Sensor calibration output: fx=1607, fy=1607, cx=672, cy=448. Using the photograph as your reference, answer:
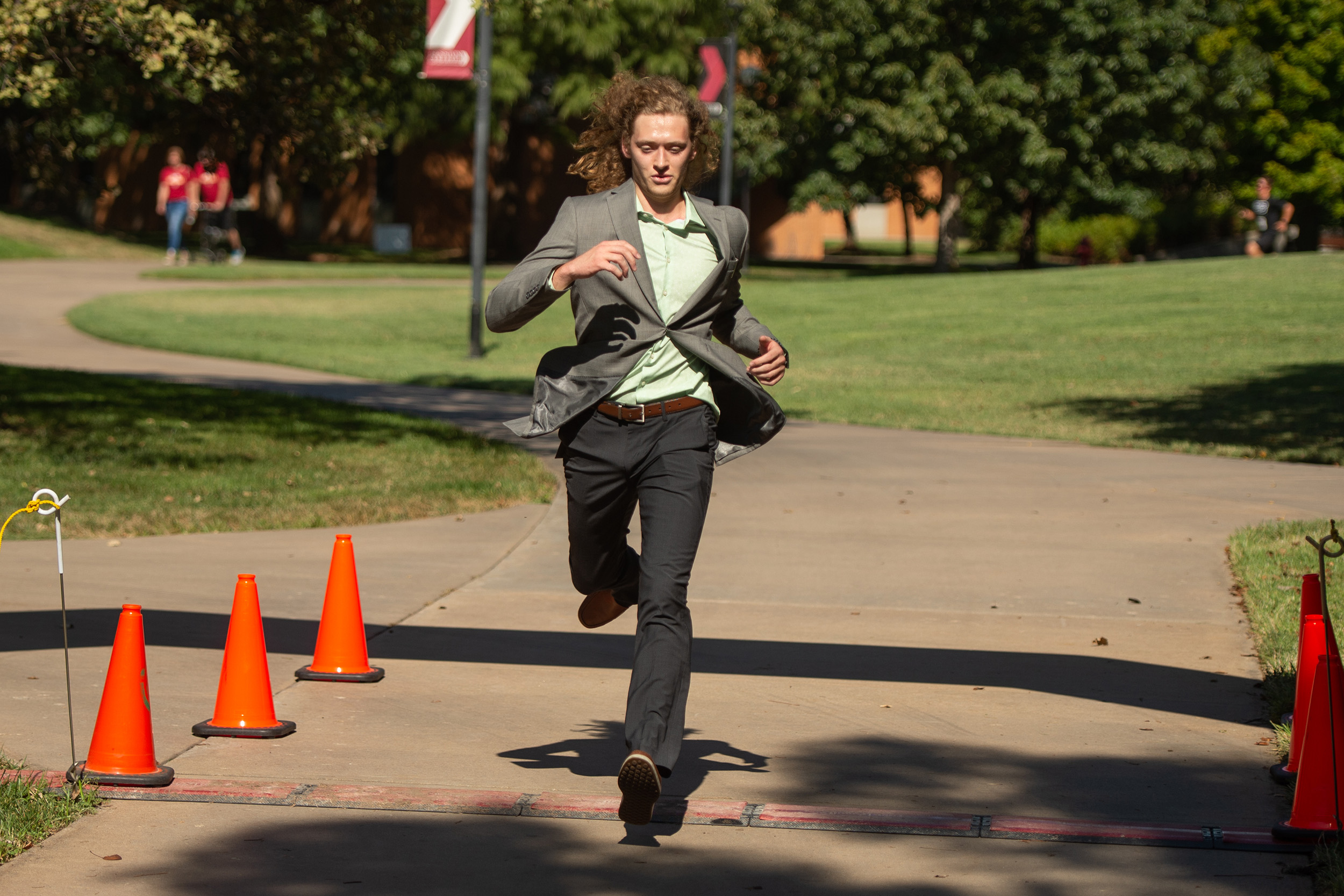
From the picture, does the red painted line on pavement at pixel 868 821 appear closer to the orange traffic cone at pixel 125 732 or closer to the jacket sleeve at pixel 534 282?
the jacket sleeve at pixel 534 282

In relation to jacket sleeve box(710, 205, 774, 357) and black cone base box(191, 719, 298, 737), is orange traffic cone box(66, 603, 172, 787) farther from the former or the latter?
jacket sleeve box(710, 205, 774, 357)

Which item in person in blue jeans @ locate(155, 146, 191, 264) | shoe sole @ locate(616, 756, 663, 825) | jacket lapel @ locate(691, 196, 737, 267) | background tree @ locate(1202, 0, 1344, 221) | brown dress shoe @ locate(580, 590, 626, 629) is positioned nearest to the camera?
shoe sole @ locate(616, 756, 663, 825)

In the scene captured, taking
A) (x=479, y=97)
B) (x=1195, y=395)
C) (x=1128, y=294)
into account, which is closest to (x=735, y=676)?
(x=1195, y=395)

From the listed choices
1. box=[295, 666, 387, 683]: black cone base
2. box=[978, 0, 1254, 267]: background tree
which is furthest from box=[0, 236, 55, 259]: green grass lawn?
box=[295, 666, 387, 683]: black cone base

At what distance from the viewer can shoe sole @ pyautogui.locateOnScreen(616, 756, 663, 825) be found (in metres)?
4.16

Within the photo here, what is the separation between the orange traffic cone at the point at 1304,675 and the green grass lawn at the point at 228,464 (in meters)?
6.22

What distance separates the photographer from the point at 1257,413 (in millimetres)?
15609

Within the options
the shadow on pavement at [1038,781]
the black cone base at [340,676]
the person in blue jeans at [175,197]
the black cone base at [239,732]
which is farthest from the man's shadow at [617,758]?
the person in blue jeans at [175,197]

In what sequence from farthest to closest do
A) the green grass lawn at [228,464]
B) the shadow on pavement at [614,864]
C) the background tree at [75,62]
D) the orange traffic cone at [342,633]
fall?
the background tree at [75,62] < the green grass lawn at [228,464] < the orange traffic cone at [342,633] < the shadow on pavement at [614,864]

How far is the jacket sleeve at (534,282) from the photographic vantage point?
179 inches

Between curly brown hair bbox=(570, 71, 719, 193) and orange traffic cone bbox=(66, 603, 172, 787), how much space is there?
1.95m

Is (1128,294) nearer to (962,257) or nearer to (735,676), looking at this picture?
(735,676)

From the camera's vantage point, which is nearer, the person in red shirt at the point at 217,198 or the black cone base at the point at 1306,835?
the black cone base at the point at 1306,835

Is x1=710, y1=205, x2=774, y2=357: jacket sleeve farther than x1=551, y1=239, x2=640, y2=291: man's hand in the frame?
Yes
